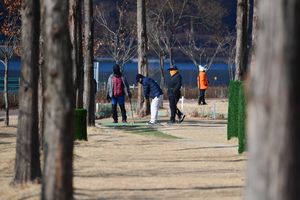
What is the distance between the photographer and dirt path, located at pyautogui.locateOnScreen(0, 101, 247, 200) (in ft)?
15.9

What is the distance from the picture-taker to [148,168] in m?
6.42

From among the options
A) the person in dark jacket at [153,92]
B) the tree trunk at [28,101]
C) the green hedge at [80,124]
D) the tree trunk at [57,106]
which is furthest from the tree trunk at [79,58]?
the tree trunk at [57,106]

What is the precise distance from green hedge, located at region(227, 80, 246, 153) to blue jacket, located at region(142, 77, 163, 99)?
348 cm

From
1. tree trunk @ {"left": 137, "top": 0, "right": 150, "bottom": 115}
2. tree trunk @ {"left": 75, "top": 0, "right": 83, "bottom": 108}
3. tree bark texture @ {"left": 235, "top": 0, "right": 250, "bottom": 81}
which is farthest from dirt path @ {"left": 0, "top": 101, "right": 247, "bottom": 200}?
tree trunk @ {"left": 137, "top": 0, "right": 150, "bottom": 115}

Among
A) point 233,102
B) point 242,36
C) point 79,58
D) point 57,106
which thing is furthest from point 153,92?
point 57,106

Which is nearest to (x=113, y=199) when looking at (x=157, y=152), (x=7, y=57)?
(x=157, y=152)

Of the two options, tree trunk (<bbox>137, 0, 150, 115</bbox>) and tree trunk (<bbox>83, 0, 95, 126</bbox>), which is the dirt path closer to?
tree trunk (<bbox>83, 0, 95, 126</bbox>)

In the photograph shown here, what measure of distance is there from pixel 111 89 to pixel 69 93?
9.26 m

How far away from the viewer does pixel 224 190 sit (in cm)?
495

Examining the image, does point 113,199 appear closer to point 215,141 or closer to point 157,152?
point 157,152

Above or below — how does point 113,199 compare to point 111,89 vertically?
below

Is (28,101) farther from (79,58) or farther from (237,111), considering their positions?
(79,58)

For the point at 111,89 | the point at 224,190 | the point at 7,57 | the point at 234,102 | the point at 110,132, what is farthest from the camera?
the point at 7,57

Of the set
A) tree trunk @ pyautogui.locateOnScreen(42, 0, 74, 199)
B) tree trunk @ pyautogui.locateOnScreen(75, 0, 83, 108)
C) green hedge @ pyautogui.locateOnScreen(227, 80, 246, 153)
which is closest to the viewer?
tree trunk @ pyautogui.locateOnScreen(42, 0, 74, 199)
